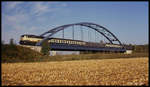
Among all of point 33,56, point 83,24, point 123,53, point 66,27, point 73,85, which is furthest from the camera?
point 83,24

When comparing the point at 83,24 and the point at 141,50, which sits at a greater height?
the point at 83,24

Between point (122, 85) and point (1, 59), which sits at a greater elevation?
point (1, 59)

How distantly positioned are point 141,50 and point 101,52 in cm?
1741

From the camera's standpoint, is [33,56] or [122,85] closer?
[33,56]

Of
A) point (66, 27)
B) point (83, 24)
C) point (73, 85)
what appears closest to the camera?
point (73, 85)

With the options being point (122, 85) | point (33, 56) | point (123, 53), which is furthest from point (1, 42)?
point (123, 53)

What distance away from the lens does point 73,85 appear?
7.68 meters

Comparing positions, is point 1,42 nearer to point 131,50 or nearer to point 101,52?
point 101,52

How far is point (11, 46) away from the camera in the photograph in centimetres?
602

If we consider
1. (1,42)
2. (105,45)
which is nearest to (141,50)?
(105,45)

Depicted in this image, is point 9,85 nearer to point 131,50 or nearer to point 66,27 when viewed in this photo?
point 66,27

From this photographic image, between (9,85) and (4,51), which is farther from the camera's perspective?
(9,85)

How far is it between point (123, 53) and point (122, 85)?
38.8 metres

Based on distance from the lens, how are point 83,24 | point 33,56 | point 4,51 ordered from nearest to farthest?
point 4,51 < point 33,56 < point 83,24
